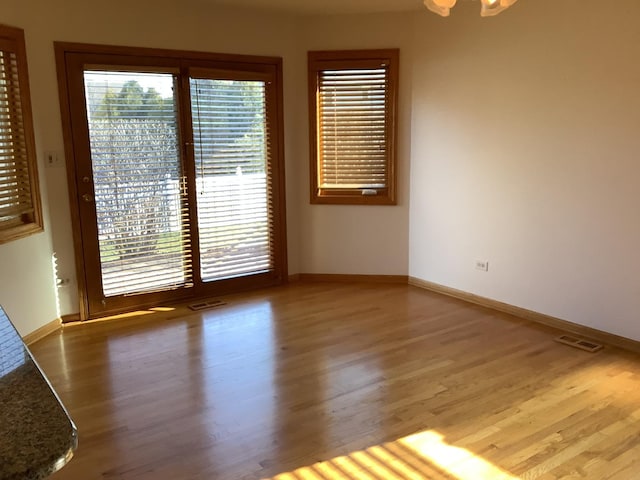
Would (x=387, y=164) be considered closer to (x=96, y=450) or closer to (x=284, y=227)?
(x=284, y=227)

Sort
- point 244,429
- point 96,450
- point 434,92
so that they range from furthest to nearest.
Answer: point 434,92, point 244,429, point 96,450

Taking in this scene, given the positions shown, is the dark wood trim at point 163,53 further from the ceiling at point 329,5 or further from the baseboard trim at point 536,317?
the baseboard trim at point 536,317

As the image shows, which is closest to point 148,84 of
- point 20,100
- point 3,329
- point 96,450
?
point 20,100

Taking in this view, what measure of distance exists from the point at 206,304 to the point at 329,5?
2684 millimetres

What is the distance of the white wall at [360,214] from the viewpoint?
16.1 ft

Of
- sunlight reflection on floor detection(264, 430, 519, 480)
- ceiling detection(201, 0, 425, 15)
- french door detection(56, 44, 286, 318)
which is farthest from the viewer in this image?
ceiling detection(201, 0, 425, 15)

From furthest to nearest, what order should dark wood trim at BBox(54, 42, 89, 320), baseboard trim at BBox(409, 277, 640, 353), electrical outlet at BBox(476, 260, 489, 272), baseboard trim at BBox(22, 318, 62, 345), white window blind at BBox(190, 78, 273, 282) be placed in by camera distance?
1. white window blind at BBox(190, 78, 273, 282)
2. electrical outlet at BBox(476, 260, 489, 272)
3. dark wood trim at BBox(54, 42, 89, 320)
4. baseboard trim at BBox(22, 318, 62, 345)
5. baseboard trim at BBox(409, 277, 640, 353)

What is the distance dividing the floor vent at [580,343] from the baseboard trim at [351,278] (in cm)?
171

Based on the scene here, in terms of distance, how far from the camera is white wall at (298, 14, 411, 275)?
193 inches

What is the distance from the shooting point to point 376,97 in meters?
5.01

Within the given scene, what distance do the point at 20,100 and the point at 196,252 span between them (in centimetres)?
175

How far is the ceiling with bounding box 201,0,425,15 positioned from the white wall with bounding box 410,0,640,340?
0.29 meters

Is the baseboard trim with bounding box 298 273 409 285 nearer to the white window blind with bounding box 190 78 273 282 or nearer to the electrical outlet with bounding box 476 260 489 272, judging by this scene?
the white window blind with bounding box 190 78 273 282

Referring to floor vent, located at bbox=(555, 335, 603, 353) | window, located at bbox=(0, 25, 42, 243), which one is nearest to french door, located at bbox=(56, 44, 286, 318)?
window, located at bbox=(0, 25, 42, 243)
